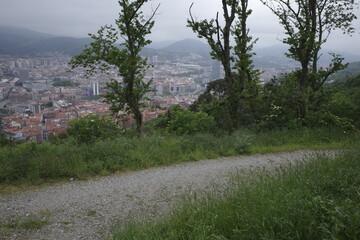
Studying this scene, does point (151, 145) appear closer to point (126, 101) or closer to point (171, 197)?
point (171, 197)

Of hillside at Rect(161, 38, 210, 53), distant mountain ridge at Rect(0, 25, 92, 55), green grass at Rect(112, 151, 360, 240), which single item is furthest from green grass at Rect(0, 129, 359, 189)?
hillside at Rect(161, 38, 210, 53)

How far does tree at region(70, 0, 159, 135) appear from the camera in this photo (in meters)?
11.3

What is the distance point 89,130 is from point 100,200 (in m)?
6.07

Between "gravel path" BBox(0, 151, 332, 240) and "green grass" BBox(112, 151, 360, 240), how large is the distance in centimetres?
96

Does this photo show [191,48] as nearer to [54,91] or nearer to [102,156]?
[54,91]

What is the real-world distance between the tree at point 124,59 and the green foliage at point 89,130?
1.43m

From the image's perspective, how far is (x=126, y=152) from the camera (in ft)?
24.1

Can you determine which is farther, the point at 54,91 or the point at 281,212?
the point at 54,91

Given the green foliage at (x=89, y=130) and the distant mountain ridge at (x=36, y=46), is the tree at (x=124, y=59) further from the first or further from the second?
the distant mountain ridge at (x=36, y=46)

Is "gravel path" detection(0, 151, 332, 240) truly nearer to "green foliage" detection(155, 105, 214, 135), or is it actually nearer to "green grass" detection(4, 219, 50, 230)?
"green grass" detection(4, 219, 50, 230)

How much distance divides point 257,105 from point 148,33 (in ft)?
20.9

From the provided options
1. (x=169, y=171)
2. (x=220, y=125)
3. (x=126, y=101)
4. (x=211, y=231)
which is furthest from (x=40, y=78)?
(x=211, y=231)

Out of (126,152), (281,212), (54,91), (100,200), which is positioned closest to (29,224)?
(100,200)

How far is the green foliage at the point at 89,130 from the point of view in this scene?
10.3 meters
